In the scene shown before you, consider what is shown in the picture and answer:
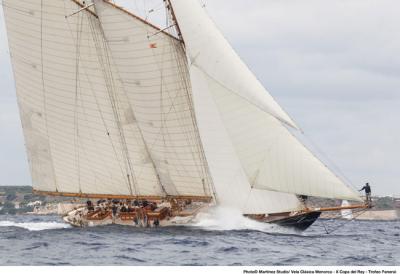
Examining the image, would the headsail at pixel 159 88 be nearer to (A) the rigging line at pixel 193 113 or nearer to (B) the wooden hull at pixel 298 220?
(A) the rigging line at pixel 193 113

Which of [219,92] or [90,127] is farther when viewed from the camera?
[90,127]

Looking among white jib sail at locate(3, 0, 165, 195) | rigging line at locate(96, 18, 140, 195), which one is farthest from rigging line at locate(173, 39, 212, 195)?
rigging line at locate(96, 18, 140, 195)

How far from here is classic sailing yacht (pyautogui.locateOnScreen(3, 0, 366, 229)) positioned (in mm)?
50031

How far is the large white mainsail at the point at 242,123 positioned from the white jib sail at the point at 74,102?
896 centimetres

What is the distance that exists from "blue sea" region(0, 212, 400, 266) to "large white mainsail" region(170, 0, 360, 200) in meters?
3.13

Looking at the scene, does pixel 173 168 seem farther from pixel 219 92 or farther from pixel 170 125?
pixel 219 92

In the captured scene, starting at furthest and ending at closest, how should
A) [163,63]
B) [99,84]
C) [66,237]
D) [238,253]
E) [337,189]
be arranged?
[99,84], [163,63], [66,237], [337,189], [238,253]

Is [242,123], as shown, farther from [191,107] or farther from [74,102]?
[74,102]

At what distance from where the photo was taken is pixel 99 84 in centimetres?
6016

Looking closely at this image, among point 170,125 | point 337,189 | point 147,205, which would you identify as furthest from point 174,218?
point 337,189

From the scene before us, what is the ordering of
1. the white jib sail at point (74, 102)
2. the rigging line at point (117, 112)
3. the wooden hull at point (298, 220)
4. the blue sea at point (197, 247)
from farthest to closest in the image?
1. the white jib sail at point (74, 102)
2. the rigging line at point (117, 112)
3. the wooden hull at point (298, 220)
4. the blue sea at point (197, 247)

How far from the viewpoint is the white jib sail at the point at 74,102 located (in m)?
59.5

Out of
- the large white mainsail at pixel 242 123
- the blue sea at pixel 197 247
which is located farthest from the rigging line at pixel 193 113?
the large white mainsail at pixel 242 123

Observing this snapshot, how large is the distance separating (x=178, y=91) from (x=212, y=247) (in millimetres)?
15143
